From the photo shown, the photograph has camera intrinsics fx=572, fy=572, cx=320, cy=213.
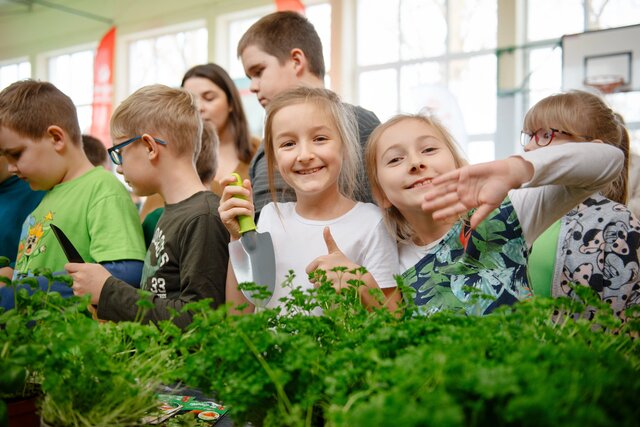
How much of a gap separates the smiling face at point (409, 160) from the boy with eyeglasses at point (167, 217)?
1.65 feet

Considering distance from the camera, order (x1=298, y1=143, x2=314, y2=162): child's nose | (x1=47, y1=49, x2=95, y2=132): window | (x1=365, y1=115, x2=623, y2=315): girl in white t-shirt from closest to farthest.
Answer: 1. (x1=365, y1=115, x2=623, y2=315): girl in white t-shirt
2. (x1=298, y1=143, x2=314, y2=162): child's nose
3. (x1=47, y1=49, x2=95, y2=132): window

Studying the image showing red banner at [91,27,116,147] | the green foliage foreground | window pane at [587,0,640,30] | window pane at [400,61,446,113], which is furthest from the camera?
red banner at [91,27,116,147]

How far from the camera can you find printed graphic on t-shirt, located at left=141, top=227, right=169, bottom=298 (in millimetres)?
1580

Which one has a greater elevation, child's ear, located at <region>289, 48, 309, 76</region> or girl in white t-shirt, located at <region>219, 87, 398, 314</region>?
child's ear, located at <region>289, 48, 309, 76</region>

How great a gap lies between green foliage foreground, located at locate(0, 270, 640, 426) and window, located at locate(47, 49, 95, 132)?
1070 centimetres

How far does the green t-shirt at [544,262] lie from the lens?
171 cm

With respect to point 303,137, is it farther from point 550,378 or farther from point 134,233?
point 550,378

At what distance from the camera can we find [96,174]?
192 centimetres

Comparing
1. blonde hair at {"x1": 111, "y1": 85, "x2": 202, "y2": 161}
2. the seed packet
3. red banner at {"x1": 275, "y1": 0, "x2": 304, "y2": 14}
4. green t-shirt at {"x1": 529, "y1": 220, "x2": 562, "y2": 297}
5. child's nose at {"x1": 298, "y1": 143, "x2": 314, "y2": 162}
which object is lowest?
the seed packet

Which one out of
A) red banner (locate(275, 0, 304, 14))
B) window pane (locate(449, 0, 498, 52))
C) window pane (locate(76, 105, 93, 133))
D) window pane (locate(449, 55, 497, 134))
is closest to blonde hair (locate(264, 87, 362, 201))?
window pane (locate(449, 55, 497, 134))

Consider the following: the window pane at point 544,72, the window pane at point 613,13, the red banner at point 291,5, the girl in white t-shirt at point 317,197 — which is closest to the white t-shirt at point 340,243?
the girl in white t-shirt at point 317,197

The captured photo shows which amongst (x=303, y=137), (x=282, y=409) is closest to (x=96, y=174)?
(x=303, y=137)

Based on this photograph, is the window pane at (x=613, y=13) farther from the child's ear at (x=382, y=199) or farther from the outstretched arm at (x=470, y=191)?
the outstretched arm at (x=470, y=191)

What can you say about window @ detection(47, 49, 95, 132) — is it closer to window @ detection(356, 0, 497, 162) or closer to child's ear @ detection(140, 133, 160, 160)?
window @ detection(356, 0, 497, 162)
